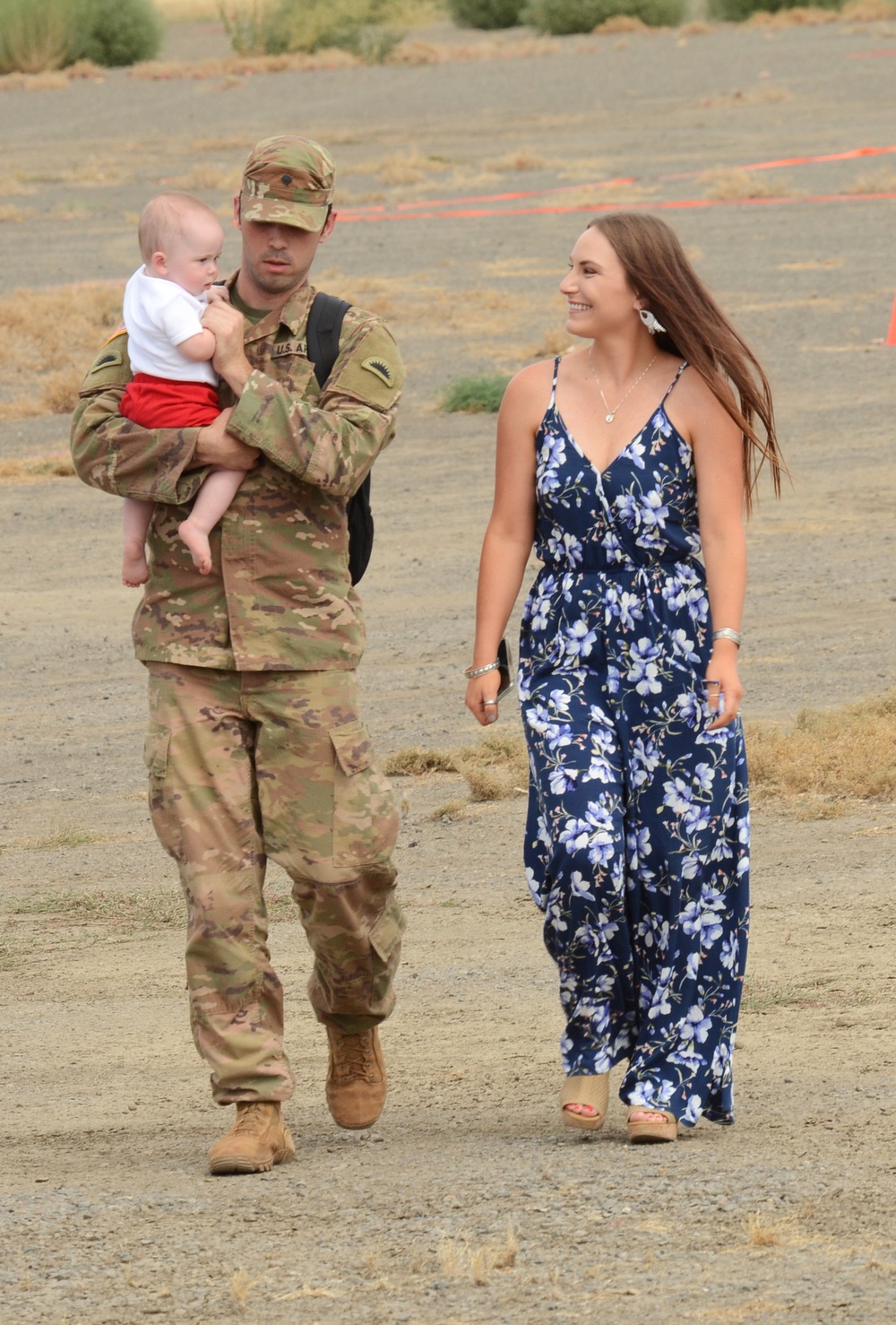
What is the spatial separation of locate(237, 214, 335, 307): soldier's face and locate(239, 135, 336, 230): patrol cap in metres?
0.03

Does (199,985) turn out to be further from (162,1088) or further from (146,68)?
(146,68)

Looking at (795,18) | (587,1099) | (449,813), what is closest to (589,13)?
(795,18)

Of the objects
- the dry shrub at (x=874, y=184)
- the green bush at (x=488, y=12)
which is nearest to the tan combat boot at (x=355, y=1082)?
the dry shrub at (x=874, y=184)

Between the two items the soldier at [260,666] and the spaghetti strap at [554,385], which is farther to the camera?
the spaghetti strap at [554,385]

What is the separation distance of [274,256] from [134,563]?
734mm

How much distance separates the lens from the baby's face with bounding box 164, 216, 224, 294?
14.6 ft

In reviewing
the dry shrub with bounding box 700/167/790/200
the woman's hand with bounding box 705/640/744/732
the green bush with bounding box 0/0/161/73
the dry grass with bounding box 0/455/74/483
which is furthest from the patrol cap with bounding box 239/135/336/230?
the green bush with bounding box 0/0/161/73

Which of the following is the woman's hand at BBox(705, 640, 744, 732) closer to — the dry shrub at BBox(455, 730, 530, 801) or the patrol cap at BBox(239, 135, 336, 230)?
the patrol cap at BBox(239, 135, 336, 230)

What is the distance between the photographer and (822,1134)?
4523 mm

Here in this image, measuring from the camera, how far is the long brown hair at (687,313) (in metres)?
4.64

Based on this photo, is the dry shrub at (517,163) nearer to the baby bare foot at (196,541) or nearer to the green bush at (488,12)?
the baby bare foot at (196,541)

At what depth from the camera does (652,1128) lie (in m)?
4.54

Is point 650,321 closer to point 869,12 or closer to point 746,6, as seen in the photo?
point 869,12

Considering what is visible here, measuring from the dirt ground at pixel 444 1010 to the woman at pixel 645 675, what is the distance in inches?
9.6
